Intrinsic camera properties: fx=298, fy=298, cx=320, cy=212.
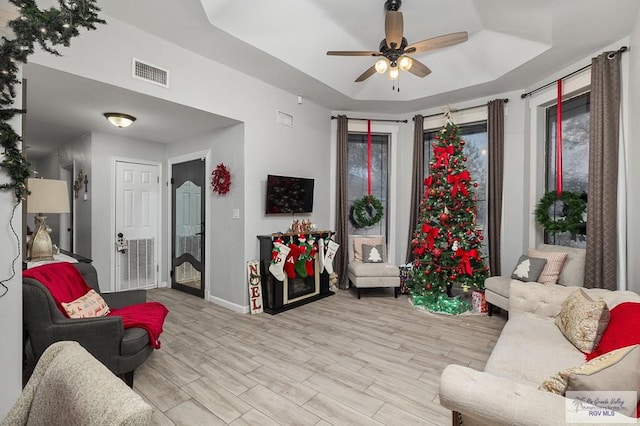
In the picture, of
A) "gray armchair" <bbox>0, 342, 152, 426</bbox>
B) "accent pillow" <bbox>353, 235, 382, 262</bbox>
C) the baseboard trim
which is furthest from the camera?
"accent pillow" <bbox>353, 235, 382, 262</bbox>

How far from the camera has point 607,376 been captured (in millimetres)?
1139

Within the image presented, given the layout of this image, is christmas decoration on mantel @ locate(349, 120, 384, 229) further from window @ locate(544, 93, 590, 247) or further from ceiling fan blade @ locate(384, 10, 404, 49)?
ceiling fan blade @ locate(384, 10, 404, 49)

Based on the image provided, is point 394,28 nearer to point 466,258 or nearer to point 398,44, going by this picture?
point 398,44

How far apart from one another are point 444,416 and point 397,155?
4136 mm

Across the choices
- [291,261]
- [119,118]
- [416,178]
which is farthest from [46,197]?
[416,178]

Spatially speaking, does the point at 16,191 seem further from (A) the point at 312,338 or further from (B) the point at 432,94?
(B) the point at 432,94

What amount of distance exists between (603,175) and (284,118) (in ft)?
12.3

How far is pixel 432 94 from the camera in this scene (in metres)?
4.49

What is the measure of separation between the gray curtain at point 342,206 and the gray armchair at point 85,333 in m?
3.22

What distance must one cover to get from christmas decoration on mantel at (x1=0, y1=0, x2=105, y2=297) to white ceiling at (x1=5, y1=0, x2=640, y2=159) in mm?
1183

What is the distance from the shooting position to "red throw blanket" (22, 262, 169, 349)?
2121 millimetres

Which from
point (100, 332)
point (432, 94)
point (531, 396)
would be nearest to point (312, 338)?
point (100, 332)

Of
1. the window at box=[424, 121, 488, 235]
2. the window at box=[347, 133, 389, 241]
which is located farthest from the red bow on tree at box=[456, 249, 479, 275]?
the window at box=[347, 133, 389, 241]

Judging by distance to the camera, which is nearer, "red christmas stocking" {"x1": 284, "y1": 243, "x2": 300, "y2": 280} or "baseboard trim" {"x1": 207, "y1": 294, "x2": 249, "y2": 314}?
"baseboard trim" {"x1": 207, "y1": 294, "x2": 249, "y2": 314}
